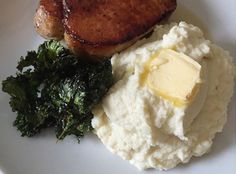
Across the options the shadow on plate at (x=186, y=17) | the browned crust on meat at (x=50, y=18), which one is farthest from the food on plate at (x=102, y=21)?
the shadow on plate at (x=186, y=17)

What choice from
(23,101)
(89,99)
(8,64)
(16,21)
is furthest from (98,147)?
(16,21)

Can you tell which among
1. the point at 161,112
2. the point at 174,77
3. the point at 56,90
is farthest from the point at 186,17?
the point at 56,90

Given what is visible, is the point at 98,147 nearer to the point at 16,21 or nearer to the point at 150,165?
the point at 150,165

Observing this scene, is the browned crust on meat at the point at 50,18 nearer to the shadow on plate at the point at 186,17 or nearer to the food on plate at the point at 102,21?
the food on plate at the point at 102,21

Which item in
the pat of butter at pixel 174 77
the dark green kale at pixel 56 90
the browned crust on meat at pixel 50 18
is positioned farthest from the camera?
the browned crust on meat at pixel 50 18

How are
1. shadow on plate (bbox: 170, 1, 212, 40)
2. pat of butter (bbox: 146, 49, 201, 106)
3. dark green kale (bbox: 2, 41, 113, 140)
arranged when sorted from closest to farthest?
pat of butter (bbox: 146, 49, 201, 106) < dark green kale (bbox: 2, 41, 113, 140) < shadow on plate (bbox: 170, 1, 212, 40)

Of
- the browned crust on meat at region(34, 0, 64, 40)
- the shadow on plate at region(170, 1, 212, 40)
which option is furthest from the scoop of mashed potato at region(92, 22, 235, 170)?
the browned crust on meat at region(34, 0, 64, 40)

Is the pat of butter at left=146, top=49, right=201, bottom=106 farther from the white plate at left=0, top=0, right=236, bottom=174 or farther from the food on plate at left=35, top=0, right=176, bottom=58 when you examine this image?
the white plate at left=0, top=0, right=236, bottom=174

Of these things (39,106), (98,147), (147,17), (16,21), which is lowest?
(98,147)
